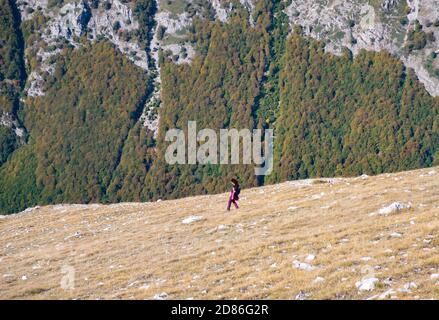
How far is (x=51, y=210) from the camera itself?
90188mm

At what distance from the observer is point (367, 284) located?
953 inches

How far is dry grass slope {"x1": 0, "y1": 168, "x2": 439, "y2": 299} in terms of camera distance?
2600 cm

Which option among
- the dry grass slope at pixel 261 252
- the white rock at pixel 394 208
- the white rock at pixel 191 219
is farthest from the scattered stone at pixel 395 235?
the white rock at pixel 191 219

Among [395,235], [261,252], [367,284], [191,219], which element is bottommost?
[191,219]

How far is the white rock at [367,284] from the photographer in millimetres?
24000

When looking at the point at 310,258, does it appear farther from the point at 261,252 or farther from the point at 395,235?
the point at 395,235

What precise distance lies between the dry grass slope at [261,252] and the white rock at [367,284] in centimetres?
12

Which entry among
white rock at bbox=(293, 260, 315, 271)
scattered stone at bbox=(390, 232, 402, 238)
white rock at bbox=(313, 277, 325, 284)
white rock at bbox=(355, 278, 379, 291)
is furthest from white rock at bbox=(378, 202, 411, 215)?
white rock at bbox=(355, 278, 379, 291)

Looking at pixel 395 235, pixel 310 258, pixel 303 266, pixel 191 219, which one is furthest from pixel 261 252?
pixel 191 219

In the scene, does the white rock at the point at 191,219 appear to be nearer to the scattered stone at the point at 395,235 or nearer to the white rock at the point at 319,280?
the scattered stone at the point at 395,235

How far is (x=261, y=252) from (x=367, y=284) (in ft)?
30.7

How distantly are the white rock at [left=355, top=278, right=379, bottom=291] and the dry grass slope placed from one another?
0.12 meters

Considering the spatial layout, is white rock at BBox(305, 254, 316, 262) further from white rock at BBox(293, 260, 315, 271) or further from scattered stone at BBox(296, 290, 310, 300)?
scattered stone at BBox(296, 290, 310, 300)
